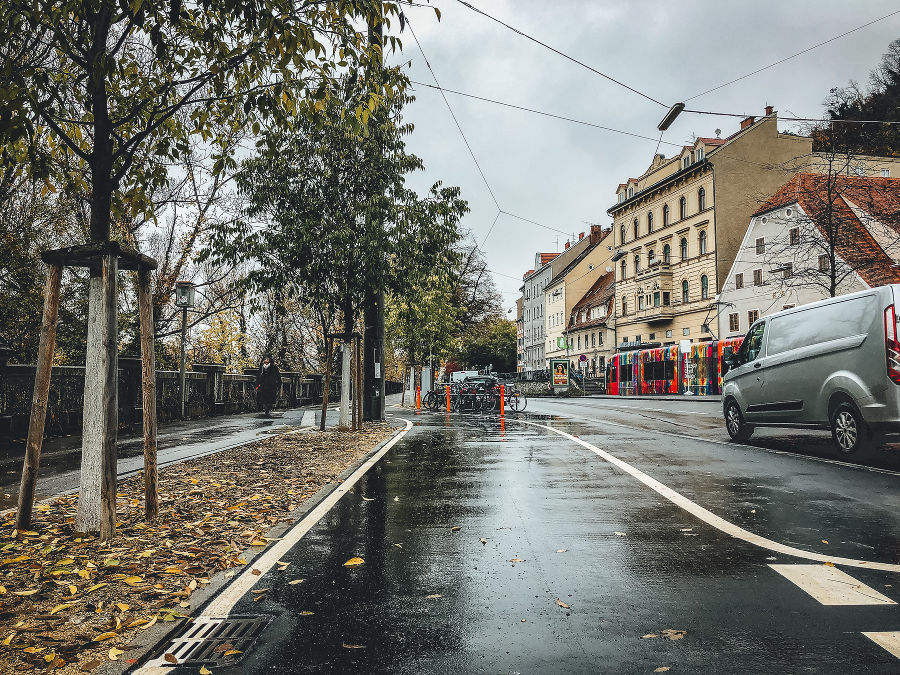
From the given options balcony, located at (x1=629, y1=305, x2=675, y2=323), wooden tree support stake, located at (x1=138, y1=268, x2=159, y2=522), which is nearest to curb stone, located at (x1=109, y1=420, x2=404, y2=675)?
wooden tree support stake, located at (x1=138, y1=268, x2=159, y2=522)

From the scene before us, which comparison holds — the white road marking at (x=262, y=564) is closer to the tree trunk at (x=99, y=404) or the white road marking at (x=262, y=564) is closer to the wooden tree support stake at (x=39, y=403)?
the tree trunk at (x=99, y=404)

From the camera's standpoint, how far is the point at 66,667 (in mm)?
3258

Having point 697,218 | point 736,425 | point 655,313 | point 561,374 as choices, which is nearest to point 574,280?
point 655,313

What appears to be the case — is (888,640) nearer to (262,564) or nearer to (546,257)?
(262,564)

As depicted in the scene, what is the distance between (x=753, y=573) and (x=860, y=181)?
113 ft

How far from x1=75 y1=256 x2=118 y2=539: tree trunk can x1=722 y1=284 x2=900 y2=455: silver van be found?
364 inches

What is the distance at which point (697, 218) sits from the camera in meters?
53.9

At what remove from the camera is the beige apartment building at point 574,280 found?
268 ft

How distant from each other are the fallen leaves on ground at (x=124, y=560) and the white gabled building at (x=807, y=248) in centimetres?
2454

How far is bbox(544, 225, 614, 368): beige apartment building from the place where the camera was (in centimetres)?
8169

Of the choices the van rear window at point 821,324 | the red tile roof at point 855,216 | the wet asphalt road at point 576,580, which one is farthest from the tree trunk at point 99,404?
the red tile roof at point 855,216

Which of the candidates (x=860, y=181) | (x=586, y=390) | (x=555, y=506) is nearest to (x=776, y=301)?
(x=860, y=181)

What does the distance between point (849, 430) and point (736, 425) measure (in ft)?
11.6

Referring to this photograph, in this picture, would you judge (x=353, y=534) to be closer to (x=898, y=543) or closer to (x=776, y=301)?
(x=898, y=543)
